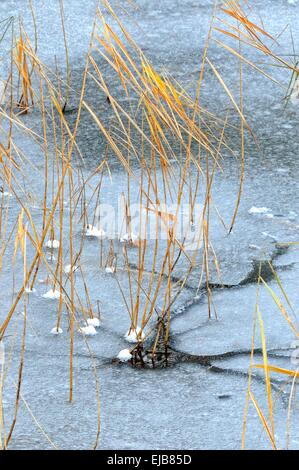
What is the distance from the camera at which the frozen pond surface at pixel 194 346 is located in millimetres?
1733

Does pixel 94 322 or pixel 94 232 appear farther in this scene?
pixel 94 232

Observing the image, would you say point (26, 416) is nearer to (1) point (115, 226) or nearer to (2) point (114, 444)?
(2) point (114, 444)

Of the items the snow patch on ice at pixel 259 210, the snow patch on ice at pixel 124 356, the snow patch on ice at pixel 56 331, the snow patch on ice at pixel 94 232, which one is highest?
the snow patch on ice at pixel 259 210

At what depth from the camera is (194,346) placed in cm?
202

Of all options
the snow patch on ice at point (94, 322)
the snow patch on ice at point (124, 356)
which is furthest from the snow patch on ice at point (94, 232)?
the snow patch on ice at point (124, 356)

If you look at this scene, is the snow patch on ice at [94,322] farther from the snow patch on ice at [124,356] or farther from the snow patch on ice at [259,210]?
the snow patch on ice at [259,210]

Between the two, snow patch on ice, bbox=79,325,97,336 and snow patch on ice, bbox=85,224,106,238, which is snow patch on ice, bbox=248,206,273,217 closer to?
snow patch on ice, bbox=85,224,106,238

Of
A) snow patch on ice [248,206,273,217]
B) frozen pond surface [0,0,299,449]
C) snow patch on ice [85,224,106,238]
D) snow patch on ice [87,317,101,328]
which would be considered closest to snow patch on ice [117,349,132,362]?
frozen pond surface [0,0,299,449]

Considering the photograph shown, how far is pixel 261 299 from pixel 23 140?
1191 mm

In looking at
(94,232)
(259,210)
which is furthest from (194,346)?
(259,210)

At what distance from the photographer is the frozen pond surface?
1.73 m

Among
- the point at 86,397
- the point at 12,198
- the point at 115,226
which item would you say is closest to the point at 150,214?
the point at 115,226

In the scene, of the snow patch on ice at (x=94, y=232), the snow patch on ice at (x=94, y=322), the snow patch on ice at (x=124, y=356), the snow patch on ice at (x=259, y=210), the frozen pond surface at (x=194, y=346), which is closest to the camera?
the frozen pond surface at (x=194, y=346)

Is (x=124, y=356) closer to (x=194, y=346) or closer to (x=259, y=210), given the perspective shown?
(x=194, y=346)
